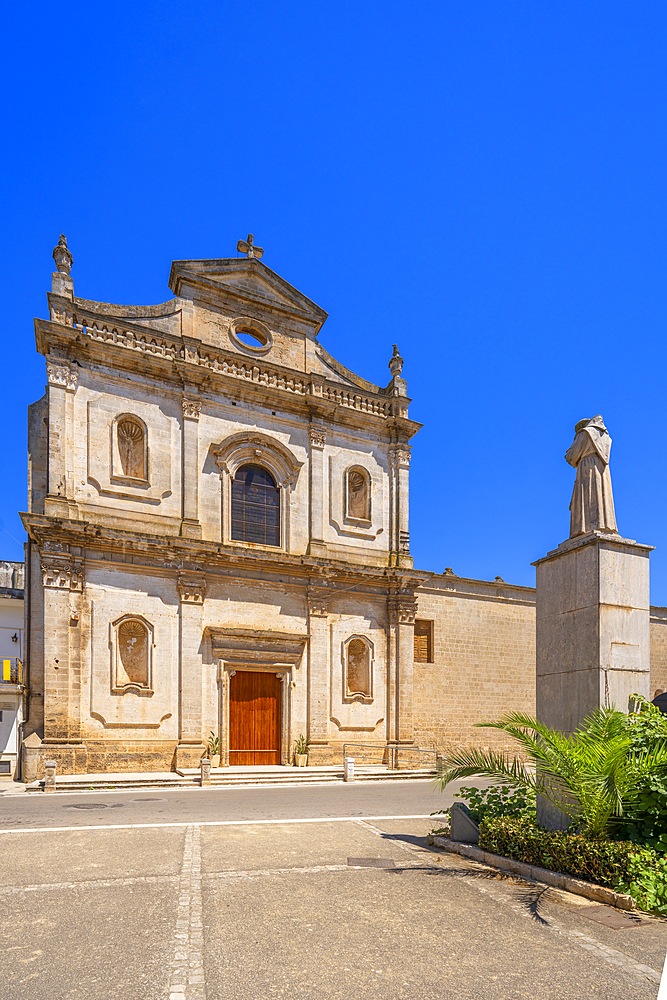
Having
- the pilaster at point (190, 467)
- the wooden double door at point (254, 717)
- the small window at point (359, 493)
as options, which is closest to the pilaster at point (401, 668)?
the small window at point (359, 493)

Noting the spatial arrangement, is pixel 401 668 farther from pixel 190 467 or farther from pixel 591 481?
pixel 591 481

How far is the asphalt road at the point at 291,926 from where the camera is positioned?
16.2ft

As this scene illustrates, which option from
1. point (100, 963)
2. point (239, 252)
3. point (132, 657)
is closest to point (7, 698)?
point (132, 657)

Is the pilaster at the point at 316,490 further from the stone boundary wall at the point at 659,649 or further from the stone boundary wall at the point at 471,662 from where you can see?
the stone boundary wall at the point at 659,649

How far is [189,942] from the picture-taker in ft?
18.7

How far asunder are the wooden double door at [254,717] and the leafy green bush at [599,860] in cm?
1403

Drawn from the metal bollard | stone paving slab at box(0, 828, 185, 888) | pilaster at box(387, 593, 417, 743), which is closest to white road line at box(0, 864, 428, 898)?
stone paving slab at box(0, 828, 185, 888)

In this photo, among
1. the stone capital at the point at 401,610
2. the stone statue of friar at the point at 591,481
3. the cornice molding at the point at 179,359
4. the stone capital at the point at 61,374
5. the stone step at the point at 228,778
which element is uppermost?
the cornice molding at the point at 179,359

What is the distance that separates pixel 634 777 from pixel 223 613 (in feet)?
49.9

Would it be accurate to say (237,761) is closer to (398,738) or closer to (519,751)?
(398,738)

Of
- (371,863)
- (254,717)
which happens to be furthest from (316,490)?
(371,863)

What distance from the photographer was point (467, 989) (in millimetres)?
4852

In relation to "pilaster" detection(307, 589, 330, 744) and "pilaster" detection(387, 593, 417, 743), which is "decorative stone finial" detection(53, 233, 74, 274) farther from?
"pilaster" detection(387, 593, 417, 743)

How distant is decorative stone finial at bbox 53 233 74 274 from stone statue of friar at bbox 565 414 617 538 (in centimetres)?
1633
